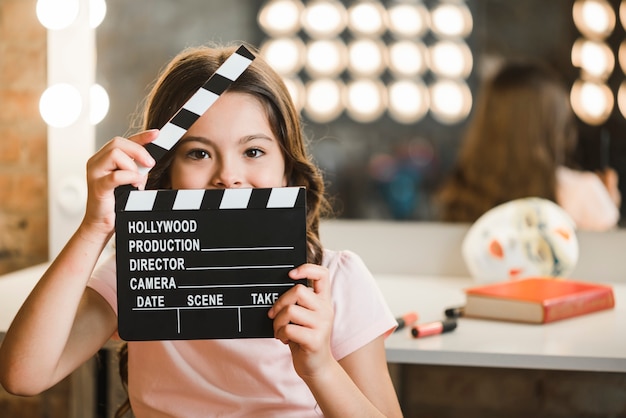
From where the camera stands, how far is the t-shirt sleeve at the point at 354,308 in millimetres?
1224

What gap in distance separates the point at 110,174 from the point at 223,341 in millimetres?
334

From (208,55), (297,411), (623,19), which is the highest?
(623,19)

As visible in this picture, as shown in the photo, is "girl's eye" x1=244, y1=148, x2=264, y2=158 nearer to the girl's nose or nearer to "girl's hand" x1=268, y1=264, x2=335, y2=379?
the girl's nose

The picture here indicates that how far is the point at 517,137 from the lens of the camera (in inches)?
76.4

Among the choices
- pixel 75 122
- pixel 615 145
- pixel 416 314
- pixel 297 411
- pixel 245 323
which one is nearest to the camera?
pixel 245 323

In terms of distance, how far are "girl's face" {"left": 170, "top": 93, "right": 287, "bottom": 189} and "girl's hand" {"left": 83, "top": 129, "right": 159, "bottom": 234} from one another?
0.40 feet

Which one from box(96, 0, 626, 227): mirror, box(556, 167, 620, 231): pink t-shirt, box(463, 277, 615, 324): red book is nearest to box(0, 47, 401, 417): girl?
box(463, 277, 615, 324): red book

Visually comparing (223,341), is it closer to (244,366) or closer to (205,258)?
(244,366)

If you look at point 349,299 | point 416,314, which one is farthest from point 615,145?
point 349,299

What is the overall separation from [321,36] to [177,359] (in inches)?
37.9

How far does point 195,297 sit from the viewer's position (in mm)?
Answer: 1078

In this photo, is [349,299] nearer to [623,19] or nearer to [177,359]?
[177,359]

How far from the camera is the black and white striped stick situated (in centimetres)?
113

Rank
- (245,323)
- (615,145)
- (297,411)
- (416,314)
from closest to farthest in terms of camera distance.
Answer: (245,323), (297,411), (416,314), (615,145)
